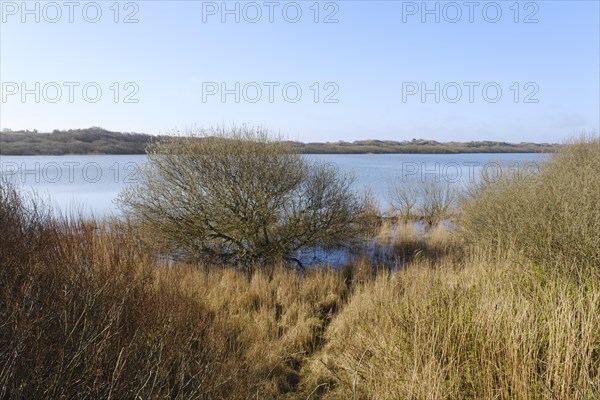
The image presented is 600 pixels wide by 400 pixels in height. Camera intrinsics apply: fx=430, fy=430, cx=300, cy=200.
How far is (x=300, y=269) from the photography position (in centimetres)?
1042

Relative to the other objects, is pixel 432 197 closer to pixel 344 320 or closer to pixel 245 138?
pixel 245 138

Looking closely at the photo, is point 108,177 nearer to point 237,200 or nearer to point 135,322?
point 237,200

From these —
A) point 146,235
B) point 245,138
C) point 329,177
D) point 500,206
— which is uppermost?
point 245,138

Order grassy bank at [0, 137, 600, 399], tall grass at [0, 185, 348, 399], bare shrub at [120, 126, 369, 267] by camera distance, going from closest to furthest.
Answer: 1. tall grass at [0, 185, 348, 399]
2. grassy bank at [0, 137, 600, 399]
3. bare shrub at [120, 126, 369, 267]

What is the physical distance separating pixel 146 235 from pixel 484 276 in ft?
25.3

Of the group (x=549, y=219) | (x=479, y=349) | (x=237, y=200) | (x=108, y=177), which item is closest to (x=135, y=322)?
(x=479, y=349)

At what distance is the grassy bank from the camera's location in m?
3.10

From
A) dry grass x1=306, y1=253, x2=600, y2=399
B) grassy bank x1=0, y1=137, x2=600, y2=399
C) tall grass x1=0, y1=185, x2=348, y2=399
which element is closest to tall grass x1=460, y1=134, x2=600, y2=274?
grassy bank x1=0, y1=137, x2=600, y2=399

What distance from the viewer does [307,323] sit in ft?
21.3

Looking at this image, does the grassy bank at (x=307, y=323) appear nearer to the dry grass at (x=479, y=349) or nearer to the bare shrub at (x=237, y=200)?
the dry grass at (x=479, y=349)

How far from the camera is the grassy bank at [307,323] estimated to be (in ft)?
10.2

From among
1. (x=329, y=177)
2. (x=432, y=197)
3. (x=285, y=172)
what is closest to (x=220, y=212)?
(x=285, y=172)

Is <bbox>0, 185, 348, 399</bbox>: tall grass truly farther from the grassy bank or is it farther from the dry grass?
the dry grass

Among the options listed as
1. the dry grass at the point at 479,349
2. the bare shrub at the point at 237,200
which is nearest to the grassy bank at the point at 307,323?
the dry grass at the point at 479,349
